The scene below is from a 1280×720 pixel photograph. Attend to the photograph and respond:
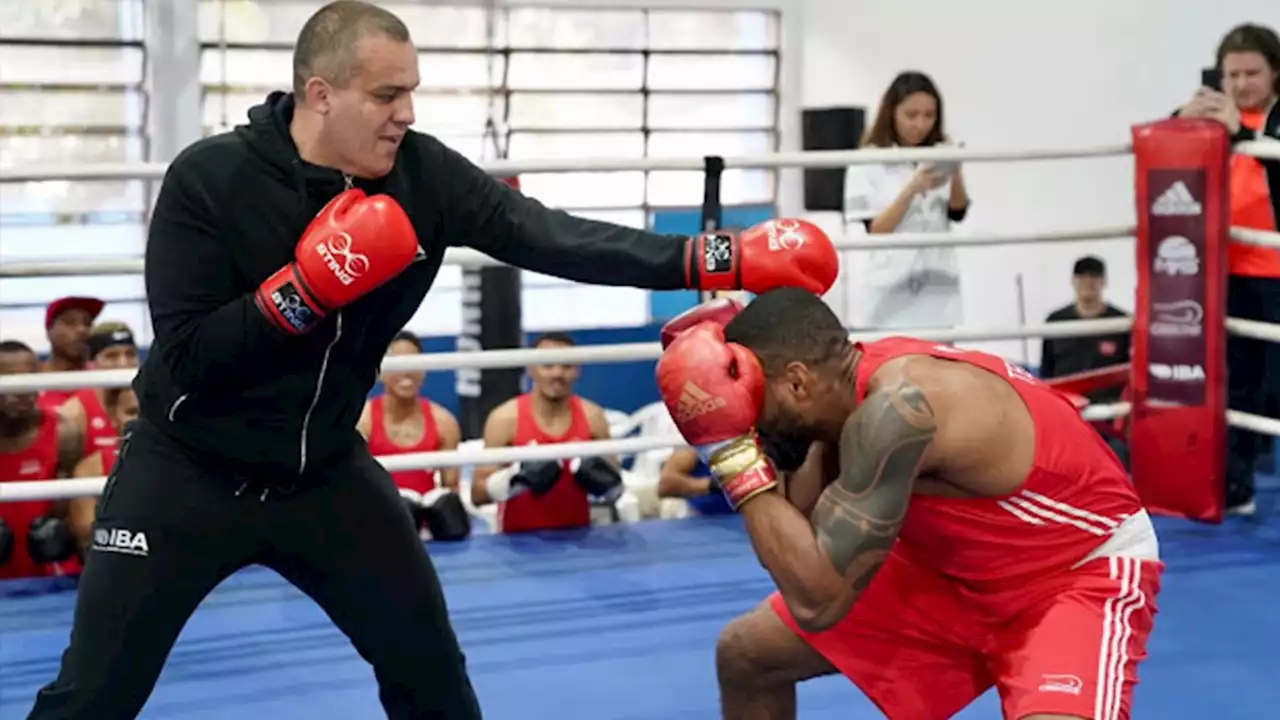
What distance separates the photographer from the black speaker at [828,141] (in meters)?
6.46

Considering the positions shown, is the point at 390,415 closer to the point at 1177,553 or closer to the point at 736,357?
the point at 1177,553

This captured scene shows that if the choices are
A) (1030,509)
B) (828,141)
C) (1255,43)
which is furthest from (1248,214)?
(828,141)

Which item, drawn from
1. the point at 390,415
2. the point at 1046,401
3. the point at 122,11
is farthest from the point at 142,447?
the point at 122,11

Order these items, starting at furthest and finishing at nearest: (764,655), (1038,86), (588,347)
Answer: (1038,86) → (588,347) → (764,655)

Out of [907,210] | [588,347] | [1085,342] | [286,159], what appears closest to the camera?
[286,159]

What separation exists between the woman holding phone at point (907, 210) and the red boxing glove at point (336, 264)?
8.01ft

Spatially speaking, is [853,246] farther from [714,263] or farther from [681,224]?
[681,224]

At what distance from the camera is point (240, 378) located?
206 cm

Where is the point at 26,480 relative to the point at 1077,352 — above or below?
below

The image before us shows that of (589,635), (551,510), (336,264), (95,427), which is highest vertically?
(336,264)

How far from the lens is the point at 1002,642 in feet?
6.89

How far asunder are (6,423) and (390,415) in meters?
1.00

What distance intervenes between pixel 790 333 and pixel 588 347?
76.7 inches

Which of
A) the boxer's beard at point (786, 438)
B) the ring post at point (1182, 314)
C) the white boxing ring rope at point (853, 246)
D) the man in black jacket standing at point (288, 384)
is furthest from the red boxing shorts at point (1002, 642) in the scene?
the ring post at point (1182, 314)
